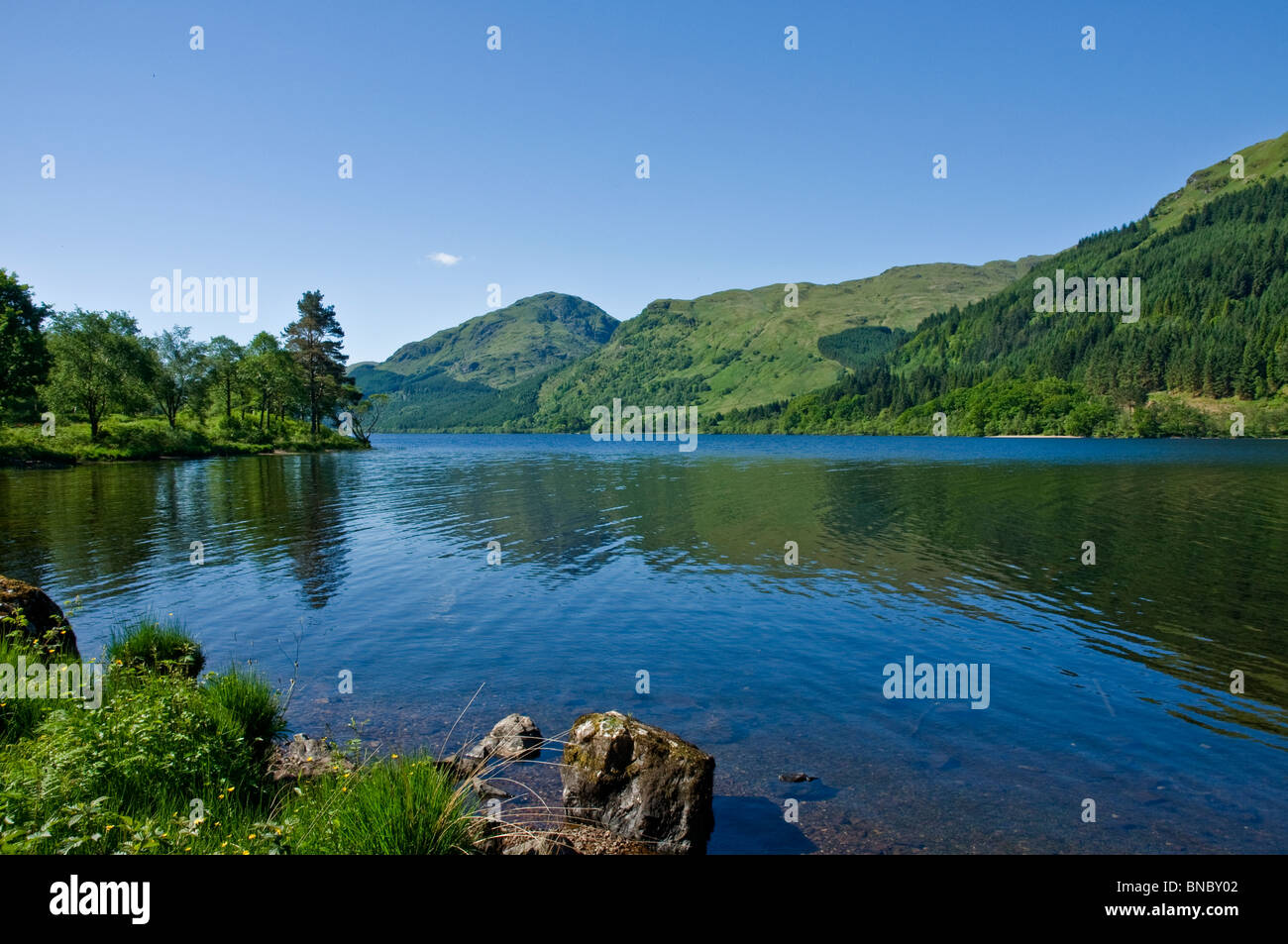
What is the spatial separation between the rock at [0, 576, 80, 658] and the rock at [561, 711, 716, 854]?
461 inches

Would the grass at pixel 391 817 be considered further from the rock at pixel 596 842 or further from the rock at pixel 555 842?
the rock at pixel 596 842

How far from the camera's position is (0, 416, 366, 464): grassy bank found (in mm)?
82812

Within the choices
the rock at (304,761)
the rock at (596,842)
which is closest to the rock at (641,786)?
the rock at (596,842)

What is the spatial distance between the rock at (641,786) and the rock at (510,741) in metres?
2.35

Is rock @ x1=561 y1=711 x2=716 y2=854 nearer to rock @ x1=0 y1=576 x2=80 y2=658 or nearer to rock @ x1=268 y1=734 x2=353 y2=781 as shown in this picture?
rock @ x1=268 y1=734 x2=353 y2=781

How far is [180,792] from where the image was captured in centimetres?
897

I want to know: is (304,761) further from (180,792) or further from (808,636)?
(808,636)

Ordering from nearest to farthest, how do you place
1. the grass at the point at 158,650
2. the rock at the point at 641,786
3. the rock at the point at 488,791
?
the rock at the point at 641,786, the rock at the point at 488,791, the grass at the point at 158,650

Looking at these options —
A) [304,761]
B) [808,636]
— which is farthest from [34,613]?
[808,636]

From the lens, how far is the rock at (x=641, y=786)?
10.6 metres

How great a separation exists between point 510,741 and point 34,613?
458 inches

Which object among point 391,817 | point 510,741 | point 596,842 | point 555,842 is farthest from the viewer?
point 510,741

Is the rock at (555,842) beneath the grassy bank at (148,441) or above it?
beneath
